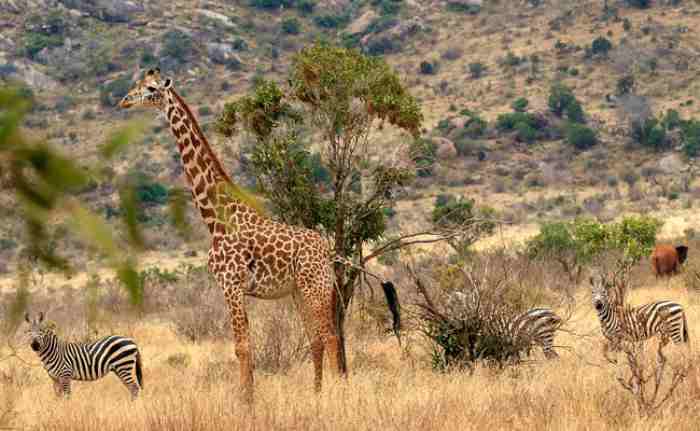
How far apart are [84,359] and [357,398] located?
3647 millimetres

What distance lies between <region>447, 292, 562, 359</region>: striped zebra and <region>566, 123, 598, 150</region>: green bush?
131 ft

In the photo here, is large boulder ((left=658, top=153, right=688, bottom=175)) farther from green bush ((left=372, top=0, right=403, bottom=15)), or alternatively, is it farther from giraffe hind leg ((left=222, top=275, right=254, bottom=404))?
giraffe hind leg ((left=222, top=275, right=254, bottom=404))

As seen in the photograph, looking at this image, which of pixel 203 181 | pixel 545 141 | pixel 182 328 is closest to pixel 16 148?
pixel 203 181

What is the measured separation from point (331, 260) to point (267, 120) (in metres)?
1.94

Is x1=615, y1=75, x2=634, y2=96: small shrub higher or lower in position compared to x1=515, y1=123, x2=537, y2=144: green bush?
higher

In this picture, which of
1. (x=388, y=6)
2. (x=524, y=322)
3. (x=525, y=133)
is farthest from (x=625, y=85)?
(x=524, y=322)

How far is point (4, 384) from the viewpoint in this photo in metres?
9.90

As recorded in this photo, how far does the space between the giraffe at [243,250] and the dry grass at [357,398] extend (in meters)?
0.56

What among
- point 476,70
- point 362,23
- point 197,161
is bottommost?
point 197,161

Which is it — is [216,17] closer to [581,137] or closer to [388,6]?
[388,6]

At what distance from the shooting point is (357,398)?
764cm

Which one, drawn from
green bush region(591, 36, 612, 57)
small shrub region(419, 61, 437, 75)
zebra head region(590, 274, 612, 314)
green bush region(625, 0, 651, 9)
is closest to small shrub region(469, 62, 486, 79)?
small shrub region(419, 61, 437, 75)

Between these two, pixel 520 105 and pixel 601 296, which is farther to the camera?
pixel 520 105

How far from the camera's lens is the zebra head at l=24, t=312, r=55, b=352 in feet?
32.3
